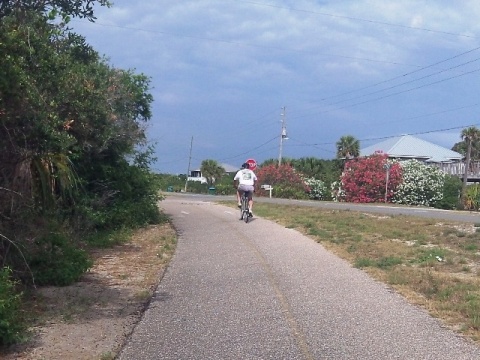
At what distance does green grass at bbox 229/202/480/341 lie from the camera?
877 centimetres

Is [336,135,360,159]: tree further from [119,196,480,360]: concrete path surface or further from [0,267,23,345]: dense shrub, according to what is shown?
[0,267,23,345]: dense shrub

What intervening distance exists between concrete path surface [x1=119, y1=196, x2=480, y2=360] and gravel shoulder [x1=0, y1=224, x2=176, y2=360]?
0.23 meters

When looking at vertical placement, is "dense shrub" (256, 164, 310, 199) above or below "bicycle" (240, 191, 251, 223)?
A: above

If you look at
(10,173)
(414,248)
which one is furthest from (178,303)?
(414,248)

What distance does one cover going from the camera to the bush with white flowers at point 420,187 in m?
53.2

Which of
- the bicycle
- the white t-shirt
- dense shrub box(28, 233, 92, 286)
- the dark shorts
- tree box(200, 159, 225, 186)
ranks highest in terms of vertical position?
tree box(200, 159, 225, 186)

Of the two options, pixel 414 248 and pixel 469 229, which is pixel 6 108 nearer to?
pixel 414 248

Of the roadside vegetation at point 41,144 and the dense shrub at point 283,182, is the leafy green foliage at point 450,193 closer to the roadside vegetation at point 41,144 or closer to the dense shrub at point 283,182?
the dense shrub at point 283,182

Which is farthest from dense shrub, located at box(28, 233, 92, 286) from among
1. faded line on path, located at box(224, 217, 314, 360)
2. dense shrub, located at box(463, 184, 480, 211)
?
dense shrub, located at box(463, 184, 480, 211)

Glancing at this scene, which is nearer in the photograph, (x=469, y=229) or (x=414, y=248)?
(x=414, y=248)

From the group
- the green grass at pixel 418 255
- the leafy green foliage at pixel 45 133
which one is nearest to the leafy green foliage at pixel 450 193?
the green grass at pixel 418 255

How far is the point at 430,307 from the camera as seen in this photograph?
28.4ft

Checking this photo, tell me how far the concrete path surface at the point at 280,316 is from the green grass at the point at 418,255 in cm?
37

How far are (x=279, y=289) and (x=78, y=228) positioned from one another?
6.09m
